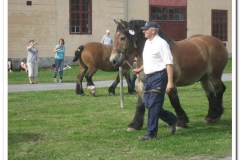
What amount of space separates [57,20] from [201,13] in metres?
10.0

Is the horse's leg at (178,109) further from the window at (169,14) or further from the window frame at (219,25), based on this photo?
the window frame at (219,25)

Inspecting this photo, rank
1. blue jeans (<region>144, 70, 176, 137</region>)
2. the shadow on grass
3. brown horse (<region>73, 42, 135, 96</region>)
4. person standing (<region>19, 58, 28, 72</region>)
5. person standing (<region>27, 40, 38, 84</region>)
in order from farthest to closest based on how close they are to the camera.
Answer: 1. person standing (<region>19, 58, 28, 72</region>)
2. person standing (<region>27, 40, 38, 84</region>)
3. brown horse (<region>73, 42, 135, 96</region>)
4. the shadow on grass
5. blue jeans (<region>144, 70, 176, 137</region>)

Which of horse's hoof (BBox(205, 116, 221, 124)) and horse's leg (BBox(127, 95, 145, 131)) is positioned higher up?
horse's leg (BBox(127, 95, 145, 131))

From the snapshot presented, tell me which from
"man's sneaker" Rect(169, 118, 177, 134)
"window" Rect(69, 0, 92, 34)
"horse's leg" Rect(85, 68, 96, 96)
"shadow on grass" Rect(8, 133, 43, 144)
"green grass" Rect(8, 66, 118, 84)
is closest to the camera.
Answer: "shadow on grass" Rect(8, 133, 43, 144)

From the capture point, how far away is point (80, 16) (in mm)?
32375

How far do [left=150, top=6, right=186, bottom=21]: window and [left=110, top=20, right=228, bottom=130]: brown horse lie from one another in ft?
78.5

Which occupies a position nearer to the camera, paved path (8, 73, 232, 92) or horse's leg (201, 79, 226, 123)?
horse's leg (201, 79, 226, 123)

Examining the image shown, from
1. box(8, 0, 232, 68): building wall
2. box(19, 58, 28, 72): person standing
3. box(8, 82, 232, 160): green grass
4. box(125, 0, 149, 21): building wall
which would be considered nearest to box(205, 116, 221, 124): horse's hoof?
box(8, 82, 232, 160): green grass

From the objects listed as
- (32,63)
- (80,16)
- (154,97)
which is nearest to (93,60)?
(32,63)

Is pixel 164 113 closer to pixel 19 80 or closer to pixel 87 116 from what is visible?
pixel 87 116

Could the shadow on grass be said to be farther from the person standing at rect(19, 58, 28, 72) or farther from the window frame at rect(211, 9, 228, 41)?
the window frame at rect(211, 9, 228, 41)

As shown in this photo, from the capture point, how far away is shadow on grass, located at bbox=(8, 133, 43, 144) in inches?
383

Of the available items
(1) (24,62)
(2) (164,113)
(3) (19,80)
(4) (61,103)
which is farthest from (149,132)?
(1) (24,62)

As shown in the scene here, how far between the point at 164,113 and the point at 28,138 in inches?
93.3
